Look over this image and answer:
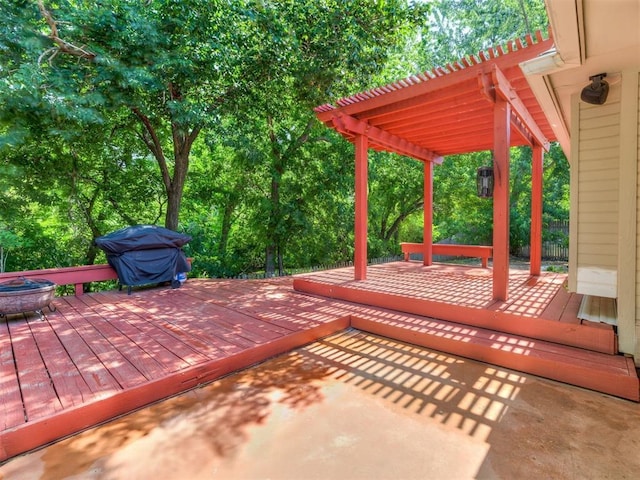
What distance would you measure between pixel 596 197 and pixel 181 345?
393 cm

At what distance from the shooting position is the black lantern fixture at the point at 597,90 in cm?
255

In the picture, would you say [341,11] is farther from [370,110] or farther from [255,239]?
[255,239]

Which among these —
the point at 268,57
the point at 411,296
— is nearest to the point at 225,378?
the point at 411,296

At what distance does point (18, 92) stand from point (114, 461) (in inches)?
190

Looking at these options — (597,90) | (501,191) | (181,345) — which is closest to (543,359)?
(501,191)

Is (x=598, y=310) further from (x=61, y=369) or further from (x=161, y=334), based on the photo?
(x=61, y=369)

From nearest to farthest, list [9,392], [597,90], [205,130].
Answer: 1. [9,392]
2. [597,90]
3. [205,130]

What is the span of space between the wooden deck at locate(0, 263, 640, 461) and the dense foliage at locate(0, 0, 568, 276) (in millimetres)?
2983

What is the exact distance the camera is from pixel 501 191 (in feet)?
11.8

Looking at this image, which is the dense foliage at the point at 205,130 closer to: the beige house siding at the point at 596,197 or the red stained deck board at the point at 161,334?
the red stained deck board at the point at 161,334

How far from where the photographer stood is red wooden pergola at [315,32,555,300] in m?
3.38

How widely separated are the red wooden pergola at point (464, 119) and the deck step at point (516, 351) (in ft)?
2.77

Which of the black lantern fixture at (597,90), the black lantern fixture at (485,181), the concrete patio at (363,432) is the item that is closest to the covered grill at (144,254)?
the concrete patio at (363,432)

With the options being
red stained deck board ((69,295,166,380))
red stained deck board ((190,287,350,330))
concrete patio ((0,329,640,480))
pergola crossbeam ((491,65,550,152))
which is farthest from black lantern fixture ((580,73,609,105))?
red stained deck board ((69,295,166,380))
